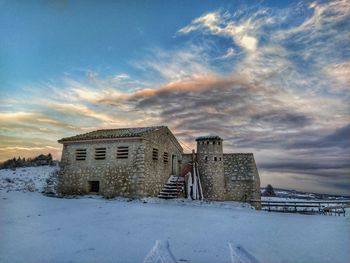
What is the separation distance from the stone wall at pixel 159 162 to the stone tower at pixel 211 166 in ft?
7.42

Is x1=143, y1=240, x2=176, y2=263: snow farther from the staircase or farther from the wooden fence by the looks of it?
the wooden fence

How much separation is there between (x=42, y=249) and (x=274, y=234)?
206 inches

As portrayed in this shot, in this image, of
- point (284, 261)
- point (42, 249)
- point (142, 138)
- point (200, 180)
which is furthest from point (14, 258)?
point (200, 180)

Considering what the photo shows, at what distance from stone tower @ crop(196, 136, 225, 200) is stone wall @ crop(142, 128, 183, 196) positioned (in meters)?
2.26

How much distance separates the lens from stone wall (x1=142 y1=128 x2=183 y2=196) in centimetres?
1591

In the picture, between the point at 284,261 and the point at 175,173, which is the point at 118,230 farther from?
the point at 175,173

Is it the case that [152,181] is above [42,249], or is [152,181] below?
above

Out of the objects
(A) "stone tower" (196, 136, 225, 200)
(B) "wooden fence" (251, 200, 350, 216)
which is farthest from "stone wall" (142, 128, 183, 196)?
(B) "wooden fence" (251, 200, 350, 216)

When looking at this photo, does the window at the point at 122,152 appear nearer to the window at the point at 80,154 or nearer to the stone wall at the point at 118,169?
the stone wall at the point at 118,169

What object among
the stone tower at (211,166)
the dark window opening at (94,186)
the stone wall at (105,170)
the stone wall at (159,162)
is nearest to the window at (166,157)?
the stone wall at (159,162)

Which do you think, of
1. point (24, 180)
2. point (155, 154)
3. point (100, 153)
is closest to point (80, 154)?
point (100, 153)

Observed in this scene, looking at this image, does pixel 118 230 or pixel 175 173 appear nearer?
pixel 118 230

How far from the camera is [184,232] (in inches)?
227

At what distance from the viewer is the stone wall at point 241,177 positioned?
2066cm
